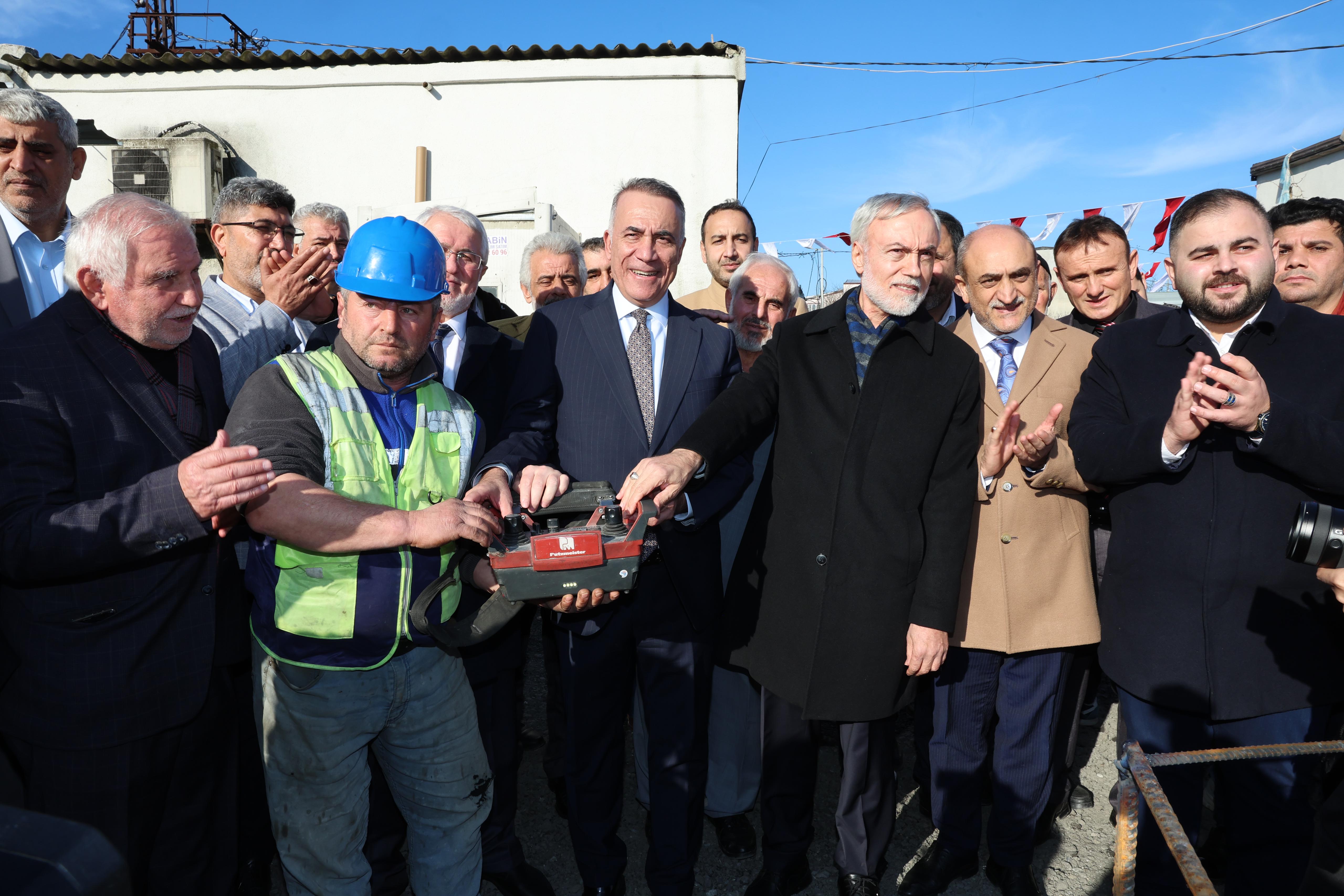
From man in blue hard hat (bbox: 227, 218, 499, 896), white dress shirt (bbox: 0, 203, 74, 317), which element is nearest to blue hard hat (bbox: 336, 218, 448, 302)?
man in blue hard hat (bbox: 227, 218, 499, 896)

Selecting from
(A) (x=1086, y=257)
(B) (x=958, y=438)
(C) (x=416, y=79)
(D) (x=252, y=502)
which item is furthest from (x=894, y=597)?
(C) (x=416, y=79)

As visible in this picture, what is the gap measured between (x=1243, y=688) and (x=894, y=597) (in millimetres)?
1117

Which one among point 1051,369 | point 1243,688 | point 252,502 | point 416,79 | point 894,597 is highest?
point 416,79

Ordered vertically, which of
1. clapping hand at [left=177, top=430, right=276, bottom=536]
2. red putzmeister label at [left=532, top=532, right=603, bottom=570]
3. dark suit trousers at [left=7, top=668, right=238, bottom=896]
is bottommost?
dark suit trousers at [left=7, top=668, right=238, bottom=896]

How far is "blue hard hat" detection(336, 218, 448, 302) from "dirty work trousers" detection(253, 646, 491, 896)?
3.60 feet

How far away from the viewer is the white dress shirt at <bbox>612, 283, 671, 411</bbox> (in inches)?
127

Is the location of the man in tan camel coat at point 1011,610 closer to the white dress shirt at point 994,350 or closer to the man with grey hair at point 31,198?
the white dress shirt at point 994,350

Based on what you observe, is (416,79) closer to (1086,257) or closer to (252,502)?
(1086,257)

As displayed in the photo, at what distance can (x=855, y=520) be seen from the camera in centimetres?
299

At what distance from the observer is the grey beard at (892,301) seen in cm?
303

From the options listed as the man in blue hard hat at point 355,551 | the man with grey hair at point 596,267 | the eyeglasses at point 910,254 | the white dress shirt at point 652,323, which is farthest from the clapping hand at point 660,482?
the man with grey hair at point 596,267

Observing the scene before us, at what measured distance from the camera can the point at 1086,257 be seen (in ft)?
14.5

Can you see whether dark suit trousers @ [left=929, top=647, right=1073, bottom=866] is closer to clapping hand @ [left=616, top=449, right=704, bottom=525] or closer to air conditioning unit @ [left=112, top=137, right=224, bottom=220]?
clapping hand @ [left=616, top=449, right=704, bottom=525]

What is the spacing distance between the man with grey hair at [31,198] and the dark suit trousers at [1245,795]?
4237 mm
